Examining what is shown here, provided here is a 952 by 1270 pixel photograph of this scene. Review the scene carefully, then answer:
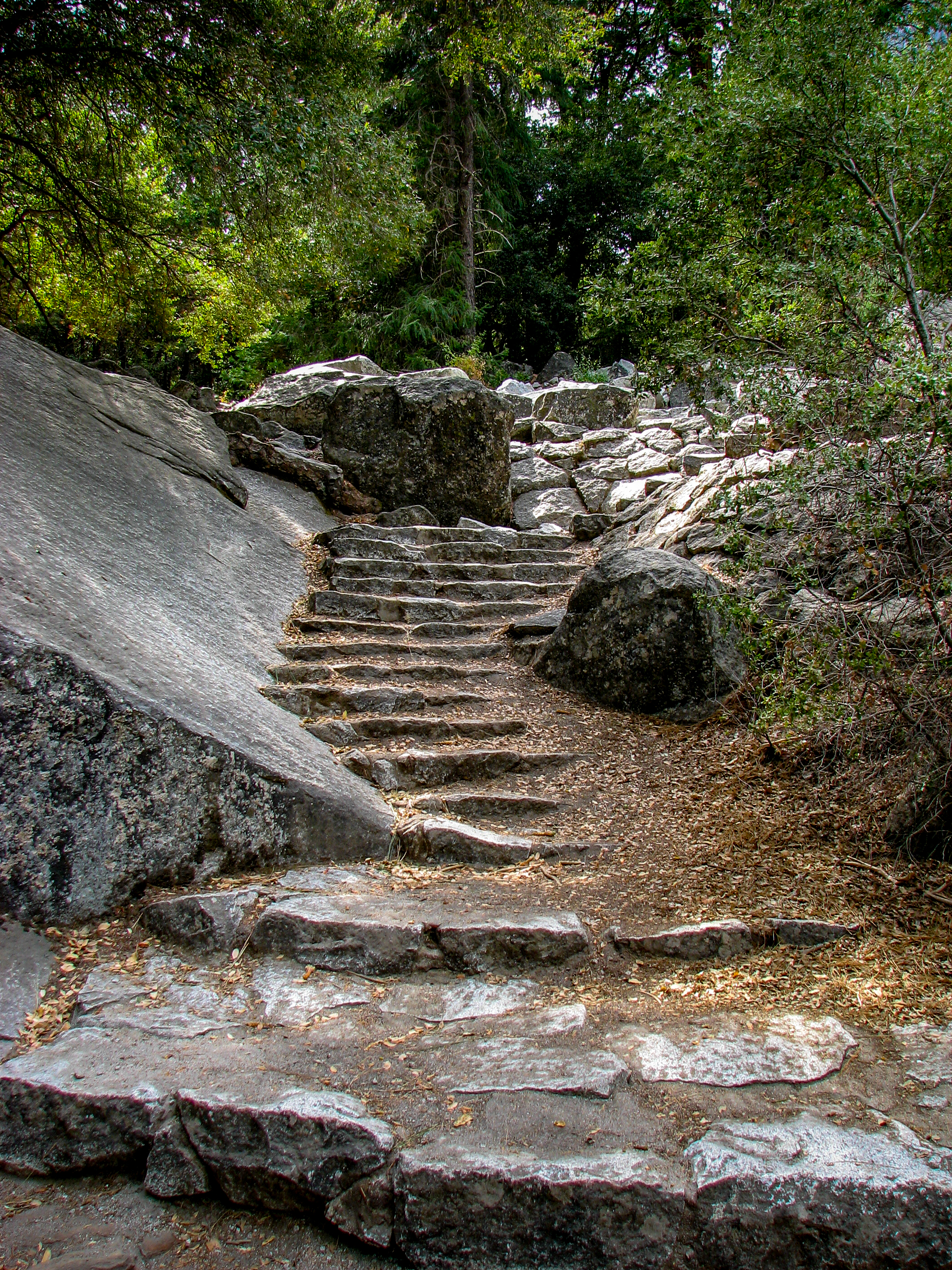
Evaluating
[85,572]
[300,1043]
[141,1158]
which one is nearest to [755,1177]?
[300,1043]

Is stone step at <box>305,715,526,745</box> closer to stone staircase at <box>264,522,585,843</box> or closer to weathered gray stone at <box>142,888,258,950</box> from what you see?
stone staircase at <box>264,522,585,843</box>

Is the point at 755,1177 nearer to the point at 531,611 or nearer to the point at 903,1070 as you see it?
the point at 903,1070

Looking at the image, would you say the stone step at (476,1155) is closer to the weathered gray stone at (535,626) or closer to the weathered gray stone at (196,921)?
the weathered gray stone at (196,921)

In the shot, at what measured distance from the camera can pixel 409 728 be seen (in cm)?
423

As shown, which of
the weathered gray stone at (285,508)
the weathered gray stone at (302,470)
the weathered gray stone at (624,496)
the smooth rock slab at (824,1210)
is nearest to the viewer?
the smooth rock slab at (824,1210)

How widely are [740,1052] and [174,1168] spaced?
1495 mm

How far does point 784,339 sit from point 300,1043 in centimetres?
444

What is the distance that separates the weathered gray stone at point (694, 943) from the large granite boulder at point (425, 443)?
646cm

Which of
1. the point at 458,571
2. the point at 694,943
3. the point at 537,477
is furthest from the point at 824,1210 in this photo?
the point at 537,477

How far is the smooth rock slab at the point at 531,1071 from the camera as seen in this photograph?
195cm

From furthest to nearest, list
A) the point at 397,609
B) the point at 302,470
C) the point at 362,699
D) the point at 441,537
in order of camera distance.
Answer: the point at 302,470 < the point at 441,537 < the point at 397,609 < the point at 362,699

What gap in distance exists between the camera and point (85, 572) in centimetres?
356

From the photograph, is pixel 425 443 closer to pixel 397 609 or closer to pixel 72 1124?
pixel 397 609

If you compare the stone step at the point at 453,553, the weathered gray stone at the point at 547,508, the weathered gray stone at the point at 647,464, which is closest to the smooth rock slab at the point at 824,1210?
the stone step at the point at 453,553
